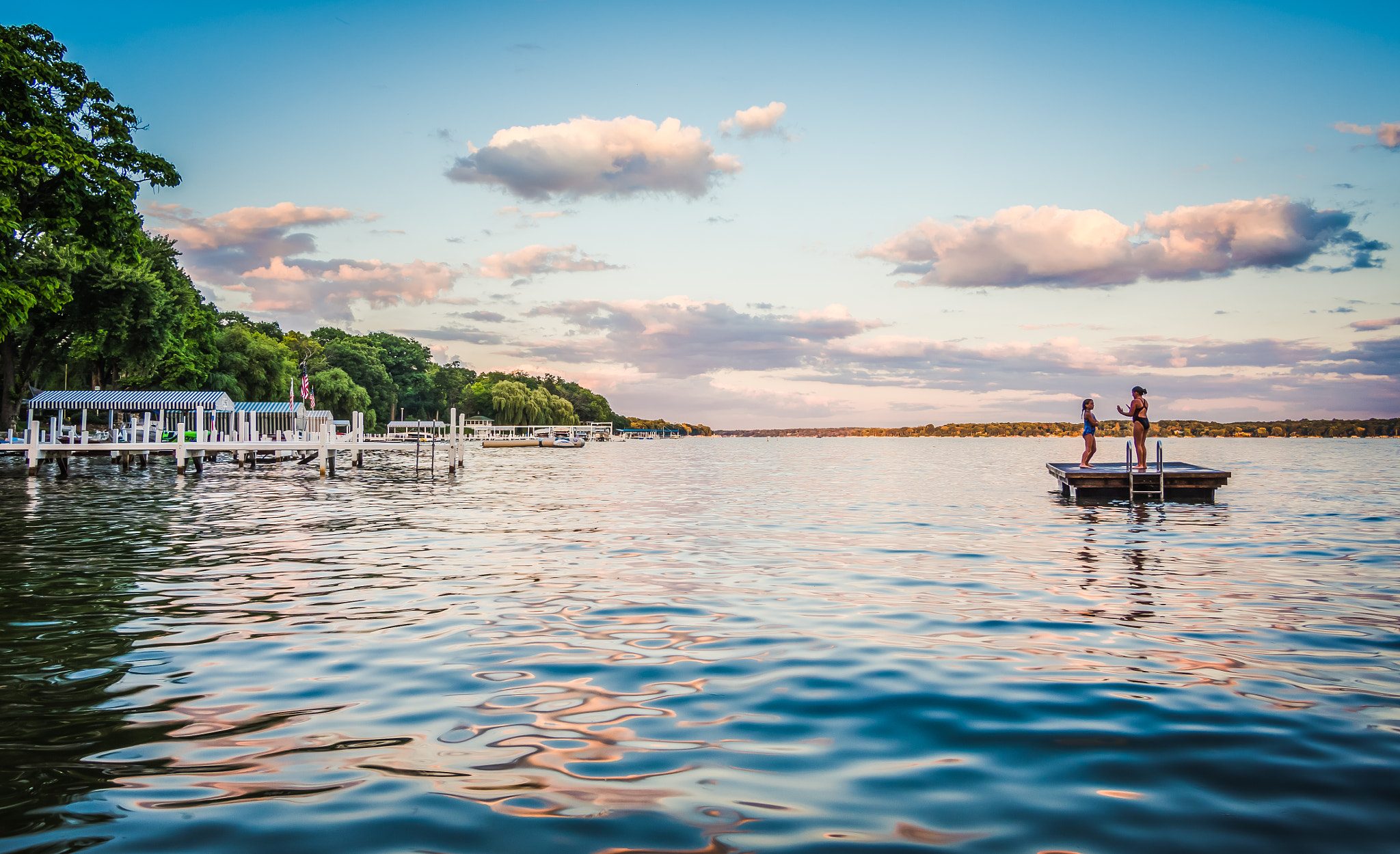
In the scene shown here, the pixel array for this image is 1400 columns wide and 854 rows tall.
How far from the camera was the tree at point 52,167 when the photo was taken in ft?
86.0

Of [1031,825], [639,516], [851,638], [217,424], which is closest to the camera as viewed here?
[1031,825]

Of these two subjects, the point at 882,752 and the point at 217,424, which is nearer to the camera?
the point at 882,752

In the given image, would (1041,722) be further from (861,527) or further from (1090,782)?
(861,527)

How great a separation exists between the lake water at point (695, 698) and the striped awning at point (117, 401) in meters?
37.0

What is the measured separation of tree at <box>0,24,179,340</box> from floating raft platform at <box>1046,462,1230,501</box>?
108 ft

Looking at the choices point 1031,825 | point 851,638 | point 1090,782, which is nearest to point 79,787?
point 1031,825

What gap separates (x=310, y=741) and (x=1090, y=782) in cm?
488

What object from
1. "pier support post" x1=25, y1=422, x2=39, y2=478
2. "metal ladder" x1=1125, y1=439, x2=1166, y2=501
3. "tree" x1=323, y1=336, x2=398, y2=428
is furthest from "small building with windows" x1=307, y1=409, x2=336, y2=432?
"metal ladder" x1=1125, y1=439, x2=1166, y2=501

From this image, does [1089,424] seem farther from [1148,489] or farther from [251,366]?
[251,366]

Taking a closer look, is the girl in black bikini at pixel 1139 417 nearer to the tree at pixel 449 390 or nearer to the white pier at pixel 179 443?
the white pier at pixel 179 443

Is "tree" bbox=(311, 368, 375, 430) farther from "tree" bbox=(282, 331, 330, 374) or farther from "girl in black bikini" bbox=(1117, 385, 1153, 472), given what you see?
"girl in black bikini" bbox=(1117, 385, 1153, 472)

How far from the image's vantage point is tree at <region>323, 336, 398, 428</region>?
126 metres

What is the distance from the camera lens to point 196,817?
4438 millimetres

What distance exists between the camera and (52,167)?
28297 millimetres
